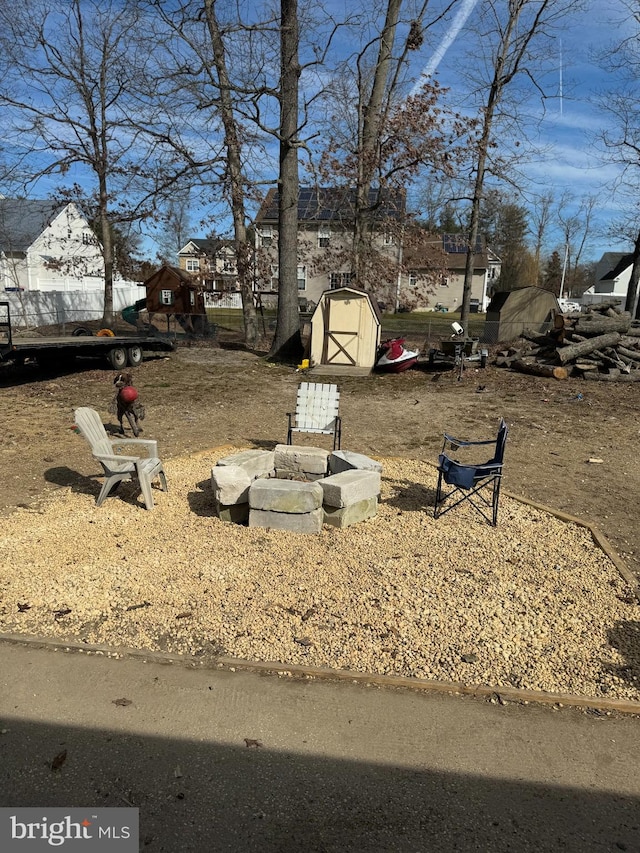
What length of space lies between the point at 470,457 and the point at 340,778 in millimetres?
5984

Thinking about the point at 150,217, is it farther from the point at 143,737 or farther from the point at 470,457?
the point at 143,737

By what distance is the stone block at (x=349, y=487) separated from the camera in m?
5.26

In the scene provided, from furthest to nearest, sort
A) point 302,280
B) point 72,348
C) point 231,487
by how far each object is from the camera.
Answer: point 302,280 < point 72,348 < point 231,487

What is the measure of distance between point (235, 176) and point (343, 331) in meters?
6.85

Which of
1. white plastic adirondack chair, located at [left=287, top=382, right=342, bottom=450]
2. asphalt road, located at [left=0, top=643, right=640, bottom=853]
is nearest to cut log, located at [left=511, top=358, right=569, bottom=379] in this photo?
white plastic adirondack chair, located at [left=287, top=382, right=342, bottom=450]

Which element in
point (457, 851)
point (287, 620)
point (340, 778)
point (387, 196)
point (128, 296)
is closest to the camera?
point (457, 851)

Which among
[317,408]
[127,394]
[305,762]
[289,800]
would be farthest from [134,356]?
[289,800]

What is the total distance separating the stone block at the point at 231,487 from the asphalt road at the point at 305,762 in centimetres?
202

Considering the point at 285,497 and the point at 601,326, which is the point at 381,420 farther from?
the point at 601,326

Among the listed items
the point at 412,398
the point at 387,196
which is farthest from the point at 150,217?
the point at 412,398

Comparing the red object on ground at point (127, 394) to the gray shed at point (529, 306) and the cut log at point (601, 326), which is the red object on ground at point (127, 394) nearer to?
the cut log at point (601, 326)

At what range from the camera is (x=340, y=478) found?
5477 millimetres

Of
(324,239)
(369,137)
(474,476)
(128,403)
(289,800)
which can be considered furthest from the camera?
(324,239)

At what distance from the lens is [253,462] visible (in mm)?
6078
